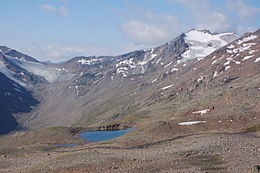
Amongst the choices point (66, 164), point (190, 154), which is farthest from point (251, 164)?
point (66, 164)

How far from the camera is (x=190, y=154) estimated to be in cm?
4909

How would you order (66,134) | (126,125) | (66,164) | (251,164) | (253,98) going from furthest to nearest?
(253,98), (126,125), (66,134), (66,164), (251,164)

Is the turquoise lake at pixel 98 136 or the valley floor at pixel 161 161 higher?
the turquoise lake at pixel 98 136

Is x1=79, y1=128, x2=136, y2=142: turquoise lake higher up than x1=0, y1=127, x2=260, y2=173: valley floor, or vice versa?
x1=79, y1=128, x2=136, y2=142: turquoise lake

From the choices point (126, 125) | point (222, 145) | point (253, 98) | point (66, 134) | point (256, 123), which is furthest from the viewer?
point (253, 98)

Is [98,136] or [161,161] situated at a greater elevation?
[98,136]

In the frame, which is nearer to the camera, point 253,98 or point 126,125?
point 126,125

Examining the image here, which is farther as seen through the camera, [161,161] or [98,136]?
[98,136]

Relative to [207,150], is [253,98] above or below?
above

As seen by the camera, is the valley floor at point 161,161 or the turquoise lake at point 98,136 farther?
the turquoise lake at point 98,136

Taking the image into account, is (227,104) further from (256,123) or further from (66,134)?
(66,134)

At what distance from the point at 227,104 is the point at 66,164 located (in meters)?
109

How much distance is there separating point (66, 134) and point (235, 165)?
241ft

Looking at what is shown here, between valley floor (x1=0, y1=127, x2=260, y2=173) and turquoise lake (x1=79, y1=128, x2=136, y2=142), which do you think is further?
turquoise lake (x1=79, y1=128, x2=136, y2=142)
